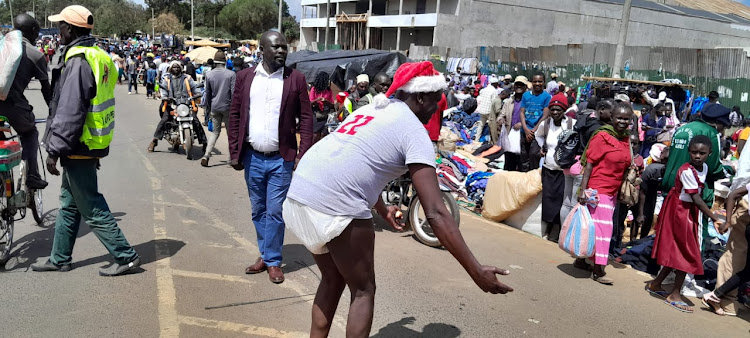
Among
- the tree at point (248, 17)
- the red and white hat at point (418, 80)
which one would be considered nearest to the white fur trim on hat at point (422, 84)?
the red and white hat at point (418, 80)

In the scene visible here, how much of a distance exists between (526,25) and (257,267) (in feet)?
153

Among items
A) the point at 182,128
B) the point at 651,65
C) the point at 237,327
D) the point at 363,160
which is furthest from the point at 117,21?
the point at 363,160

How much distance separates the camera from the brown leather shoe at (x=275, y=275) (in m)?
4.71

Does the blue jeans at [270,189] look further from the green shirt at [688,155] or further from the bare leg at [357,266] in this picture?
the green shirt at [688,155]

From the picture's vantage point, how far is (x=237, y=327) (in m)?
3.85

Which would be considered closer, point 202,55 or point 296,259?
point 296,259

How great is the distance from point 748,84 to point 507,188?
13.9 meters

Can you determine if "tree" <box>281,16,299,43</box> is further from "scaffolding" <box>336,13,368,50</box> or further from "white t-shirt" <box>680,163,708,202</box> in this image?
"white t-shirt" <box>680,163,708,202</box>

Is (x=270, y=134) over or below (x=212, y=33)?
below

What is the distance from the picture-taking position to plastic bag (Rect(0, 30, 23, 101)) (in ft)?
15.6

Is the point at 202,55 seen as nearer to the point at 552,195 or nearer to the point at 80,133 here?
the point at 552,195

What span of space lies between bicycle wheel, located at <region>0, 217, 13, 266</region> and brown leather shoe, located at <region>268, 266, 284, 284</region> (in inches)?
86.6

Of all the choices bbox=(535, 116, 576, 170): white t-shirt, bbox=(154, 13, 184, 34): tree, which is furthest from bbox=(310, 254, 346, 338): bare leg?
bbox=(154, 13, 184, 34): tree

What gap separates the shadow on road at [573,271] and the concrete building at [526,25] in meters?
38.8
